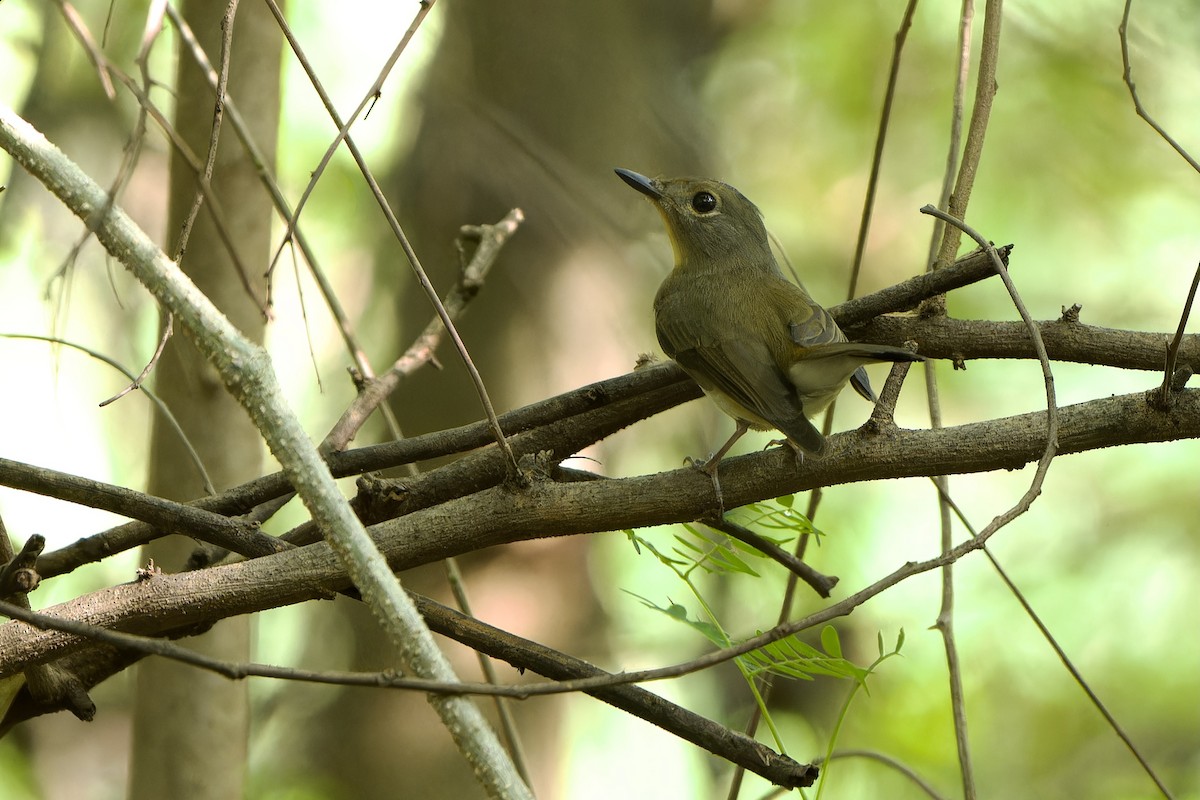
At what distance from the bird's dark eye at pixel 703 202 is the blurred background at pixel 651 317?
95cm

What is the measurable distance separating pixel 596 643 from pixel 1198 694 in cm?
309

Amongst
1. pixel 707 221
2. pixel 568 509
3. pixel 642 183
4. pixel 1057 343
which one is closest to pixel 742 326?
pixel 707 221

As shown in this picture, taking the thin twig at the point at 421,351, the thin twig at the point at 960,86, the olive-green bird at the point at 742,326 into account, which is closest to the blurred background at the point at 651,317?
the olive-green bird at the point at 742,326

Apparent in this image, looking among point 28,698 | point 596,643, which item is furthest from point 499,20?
point 28,698

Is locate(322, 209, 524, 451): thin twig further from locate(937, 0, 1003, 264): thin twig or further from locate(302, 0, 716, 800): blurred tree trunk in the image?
locate(302, 0, 716, 800): blurred tree trunk

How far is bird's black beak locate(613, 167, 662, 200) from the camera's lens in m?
3.27

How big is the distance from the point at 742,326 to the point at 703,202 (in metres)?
0.75

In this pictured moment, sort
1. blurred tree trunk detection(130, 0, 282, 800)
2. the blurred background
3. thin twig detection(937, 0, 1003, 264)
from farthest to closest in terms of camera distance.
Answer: the blurred background → blurred tree trunk detection(130, 0, 282, 800) → thin twig detection(937, 0, 1003, 264)

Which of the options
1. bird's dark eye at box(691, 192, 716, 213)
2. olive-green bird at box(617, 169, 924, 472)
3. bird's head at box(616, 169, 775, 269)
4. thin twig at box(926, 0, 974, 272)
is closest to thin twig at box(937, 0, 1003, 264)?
thin twig at box(926, 0, 974, 272)

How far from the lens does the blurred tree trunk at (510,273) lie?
4141 millimetres

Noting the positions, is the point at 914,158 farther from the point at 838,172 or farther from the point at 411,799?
the point at 411,799

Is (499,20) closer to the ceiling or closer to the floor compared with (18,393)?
closer to the ceiling

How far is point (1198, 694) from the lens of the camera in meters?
5.24

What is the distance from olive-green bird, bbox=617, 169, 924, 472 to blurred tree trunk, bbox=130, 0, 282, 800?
3.53 ft
